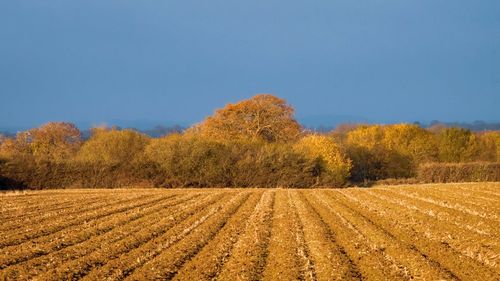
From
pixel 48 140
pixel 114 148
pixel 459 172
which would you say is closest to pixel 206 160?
pixel 114 148

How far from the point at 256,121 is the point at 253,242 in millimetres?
38381

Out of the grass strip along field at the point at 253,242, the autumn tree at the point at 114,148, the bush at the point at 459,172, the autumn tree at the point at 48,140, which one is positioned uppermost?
the autumn tree at the point at 48,140

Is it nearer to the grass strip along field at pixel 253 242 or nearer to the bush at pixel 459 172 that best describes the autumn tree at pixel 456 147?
the bush at pixel 459 172

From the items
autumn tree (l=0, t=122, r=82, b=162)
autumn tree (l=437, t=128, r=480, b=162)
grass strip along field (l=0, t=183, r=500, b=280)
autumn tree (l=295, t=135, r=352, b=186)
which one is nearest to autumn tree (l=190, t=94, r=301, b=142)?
autumn tree (l=295, t=135, r=352, b=186)

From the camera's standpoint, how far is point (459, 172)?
131 feet

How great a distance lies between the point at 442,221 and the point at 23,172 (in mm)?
30835

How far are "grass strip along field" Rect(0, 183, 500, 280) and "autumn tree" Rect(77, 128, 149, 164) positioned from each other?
733 inches

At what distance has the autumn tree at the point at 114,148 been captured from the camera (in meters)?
39.1

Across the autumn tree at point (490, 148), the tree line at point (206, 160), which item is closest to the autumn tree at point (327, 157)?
the tree line at point (206, 160)

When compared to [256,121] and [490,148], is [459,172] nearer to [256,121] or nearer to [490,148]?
[256,121]

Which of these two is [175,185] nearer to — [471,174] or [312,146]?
[312,146]

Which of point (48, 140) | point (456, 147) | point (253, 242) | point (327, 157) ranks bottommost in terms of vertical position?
point (253, 242)

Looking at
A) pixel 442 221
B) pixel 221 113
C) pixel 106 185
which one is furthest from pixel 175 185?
pixel 442 221

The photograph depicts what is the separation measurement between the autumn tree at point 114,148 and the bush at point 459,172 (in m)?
21.1
